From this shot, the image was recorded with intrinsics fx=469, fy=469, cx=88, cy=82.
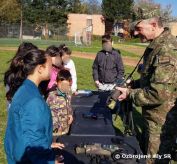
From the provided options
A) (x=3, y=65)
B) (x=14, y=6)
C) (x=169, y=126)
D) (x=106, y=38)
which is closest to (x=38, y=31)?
(x=14, y=6)

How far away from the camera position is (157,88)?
457cm

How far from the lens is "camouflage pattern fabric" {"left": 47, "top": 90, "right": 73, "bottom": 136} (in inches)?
201

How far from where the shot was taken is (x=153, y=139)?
4.95 meters

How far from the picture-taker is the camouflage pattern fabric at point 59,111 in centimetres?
511

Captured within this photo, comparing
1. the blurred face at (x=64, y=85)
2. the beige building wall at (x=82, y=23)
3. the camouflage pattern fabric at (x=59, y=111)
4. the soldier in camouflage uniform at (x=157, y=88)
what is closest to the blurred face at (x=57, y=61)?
the blurred face at (x=64, y=85)

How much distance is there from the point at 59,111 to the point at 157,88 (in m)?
1.22

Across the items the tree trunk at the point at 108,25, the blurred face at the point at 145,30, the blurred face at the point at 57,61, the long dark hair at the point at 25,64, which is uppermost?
the blurred face at the point at 145,30

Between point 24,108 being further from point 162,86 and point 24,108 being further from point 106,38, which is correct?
point 106,38

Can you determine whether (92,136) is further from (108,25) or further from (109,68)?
(108,25)

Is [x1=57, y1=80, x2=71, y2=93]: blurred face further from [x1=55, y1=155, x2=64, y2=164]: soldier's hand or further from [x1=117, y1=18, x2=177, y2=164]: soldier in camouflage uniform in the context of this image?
[x1=55, y1=155, x2=64, y2=164]: soldier's hand

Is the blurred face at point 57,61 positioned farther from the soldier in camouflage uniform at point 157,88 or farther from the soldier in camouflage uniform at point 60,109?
the soldier in camouflage uniform at point 157,88

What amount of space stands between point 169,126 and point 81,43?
143 feet

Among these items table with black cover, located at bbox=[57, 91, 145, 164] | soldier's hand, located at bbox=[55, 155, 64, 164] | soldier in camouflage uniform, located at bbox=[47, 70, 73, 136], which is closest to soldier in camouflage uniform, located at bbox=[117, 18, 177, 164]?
table with black cover, located at bbox=[57, 91, 145, 164]

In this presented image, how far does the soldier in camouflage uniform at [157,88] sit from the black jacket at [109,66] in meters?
3.97
